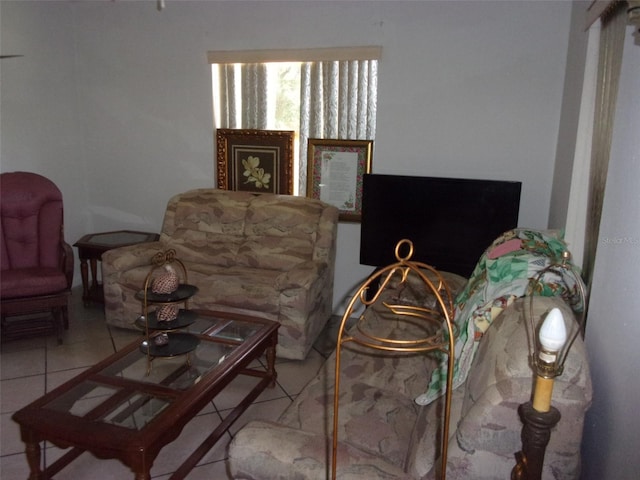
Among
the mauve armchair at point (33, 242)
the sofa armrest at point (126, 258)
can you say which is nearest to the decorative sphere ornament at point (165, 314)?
the sofa armrest at point (126, 258)

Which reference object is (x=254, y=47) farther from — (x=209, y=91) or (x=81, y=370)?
(x=81, y=370)

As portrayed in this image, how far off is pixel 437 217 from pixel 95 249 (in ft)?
8.62

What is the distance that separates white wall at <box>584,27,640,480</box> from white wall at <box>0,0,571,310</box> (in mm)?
1824

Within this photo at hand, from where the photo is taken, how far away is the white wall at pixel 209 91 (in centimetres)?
344

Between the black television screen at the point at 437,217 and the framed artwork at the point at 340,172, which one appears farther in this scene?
the framed artwork at the point at 340,172

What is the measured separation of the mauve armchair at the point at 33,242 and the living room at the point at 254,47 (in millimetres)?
386

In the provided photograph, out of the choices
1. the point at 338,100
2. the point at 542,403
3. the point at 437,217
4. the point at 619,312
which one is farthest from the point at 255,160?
the point at 542,403

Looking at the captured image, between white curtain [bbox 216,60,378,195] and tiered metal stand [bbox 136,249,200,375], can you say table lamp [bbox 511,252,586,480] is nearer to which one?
tiered metal stand [bbox 136,249,200,375]

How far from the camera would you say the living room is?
3393 mm

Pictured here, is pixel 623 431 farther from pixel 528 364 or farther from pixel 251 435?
pixel 251 435

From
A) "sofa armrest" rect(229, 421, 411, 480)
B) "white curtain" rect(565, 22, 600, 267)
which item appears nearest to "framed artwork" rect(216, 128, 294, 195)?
"white curtain" rect(565, 22, 600, 267)

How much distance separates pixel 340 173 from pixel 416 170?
1.93 feet

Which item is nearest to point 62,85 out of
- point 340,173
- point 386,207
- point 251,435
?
point 340,173

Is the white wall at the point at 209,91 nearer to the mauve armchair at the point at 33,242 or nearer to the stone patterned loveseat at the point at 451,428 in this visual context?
the mauve armchair at the point at 33,242
